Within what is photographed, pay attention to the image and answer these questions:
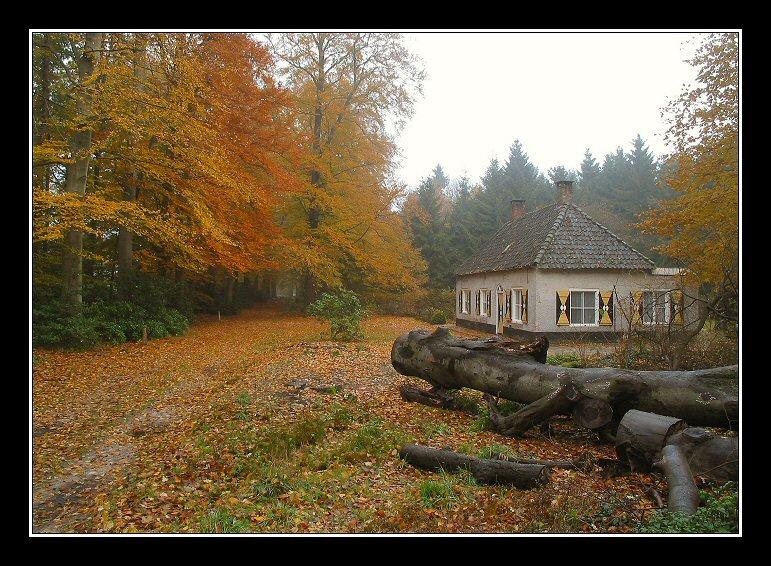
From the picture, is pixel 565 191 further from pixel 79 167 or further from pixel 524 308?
pixel 79 167

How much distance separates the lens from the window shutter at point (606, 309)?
1347cm

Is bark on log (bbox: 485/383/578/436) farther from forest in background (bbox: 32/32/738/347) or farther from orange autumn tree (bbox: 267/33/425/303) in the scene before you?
orange autumn tree (bbox: 267/33/425/303)

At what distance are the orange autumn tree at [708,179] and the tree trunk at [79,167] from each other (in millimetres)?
9668

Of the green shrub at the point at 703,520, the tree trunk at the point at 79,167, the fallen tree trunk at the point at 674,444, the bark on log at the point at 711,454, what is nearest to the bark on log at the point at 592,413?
the fallen tree trunk at the point at 674,444

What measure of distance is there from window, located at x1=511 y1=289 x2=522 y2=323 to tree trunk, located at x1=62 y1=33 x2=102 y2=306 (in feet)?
38.4

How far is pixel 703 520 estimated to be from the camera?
3.12m

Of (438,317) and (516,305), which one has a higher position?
(516,305)

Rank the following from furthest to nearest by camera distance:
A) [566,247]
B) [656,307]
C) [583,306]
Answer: [566,247] → [583,306] → [656,307]

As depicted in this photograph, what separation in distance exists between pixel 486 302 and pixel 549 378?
11.6 metres

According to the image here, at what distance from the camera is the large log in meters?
4.31

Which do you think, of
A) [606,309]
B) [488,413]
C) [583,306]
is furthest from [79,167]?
[606,309]

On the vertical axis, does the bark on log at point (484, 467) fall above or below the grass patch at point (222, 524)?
above

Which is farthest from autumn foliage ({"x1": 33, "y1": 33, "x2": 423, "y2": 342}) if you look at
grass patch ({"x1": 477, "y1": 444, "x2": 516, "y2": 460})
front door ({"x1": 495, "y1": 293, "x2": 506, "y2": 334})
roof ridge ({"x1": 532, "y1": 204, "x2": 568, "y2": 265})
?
grass patch ({"x1": 477, "y1": 444, "x2": 516, "y2": 460})

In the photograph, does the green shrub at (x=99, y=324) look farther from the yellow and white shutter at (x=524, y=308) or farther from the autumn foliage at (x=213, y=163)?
the yellow and white shutter at (x=524, y=308)
